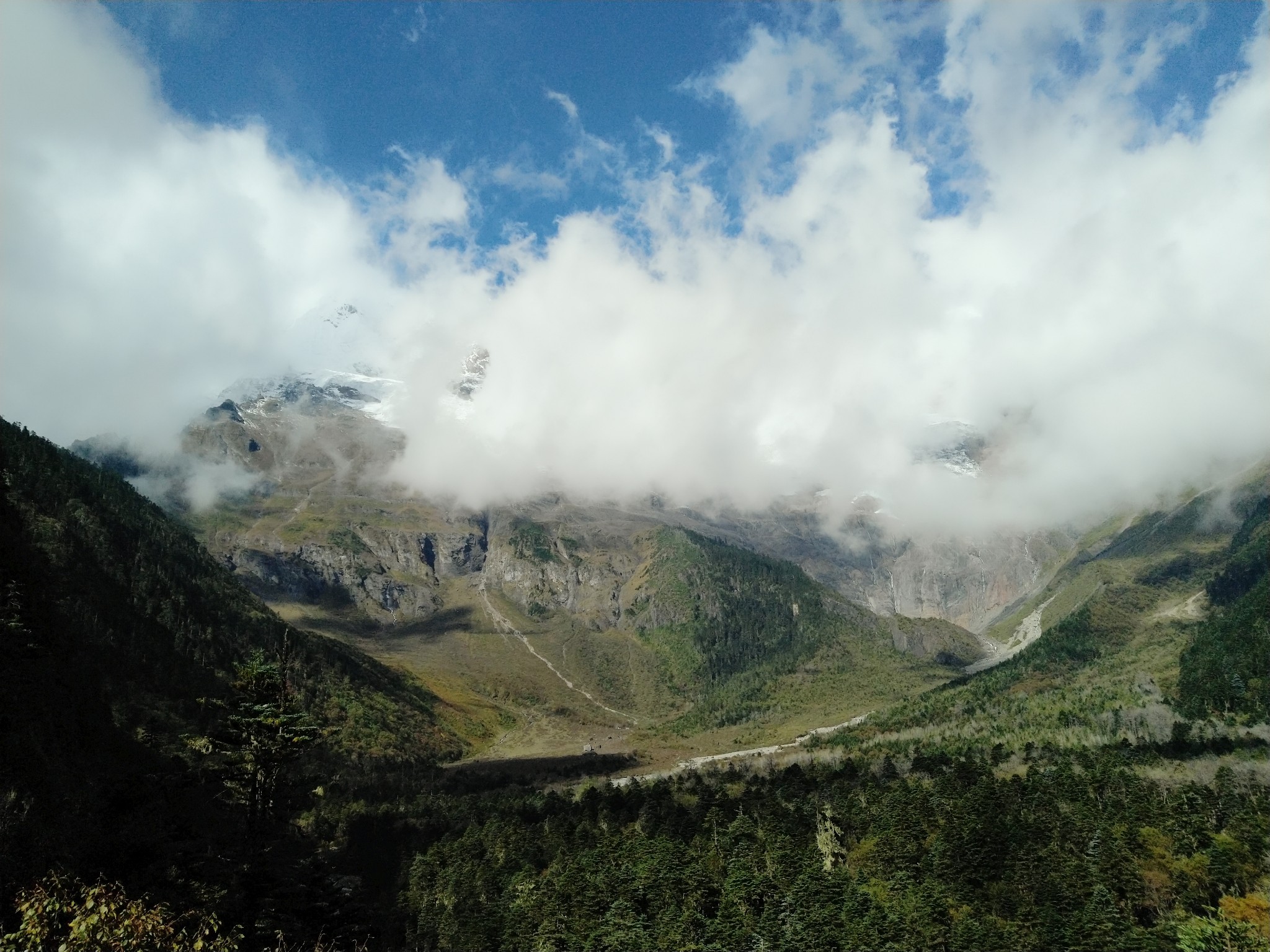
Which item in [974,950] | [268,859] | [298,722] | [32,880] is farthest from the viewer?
[974,950]

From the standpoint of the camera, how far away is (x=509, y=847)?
526 feet

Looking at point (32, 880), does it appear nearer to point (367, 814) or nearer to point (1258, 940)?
point (1258, 940)

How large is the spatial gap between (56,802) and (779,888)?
339 feet

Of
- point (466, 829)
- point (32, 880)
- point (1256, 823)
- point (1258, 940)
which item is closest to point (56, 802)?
point (32, 880)

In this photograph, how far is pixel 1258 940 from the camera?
81.2 m

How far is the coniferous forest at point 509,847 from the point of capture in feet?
156

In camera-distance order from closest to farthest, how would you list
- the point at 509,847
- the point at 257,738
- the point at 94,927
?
the point at 94,927, the point at 257,738, the point at 509,847

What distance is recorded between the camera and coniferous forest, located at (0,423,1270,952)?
4766 centimetres

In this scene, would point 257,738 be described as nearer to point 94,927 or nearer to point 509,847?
point 94,927

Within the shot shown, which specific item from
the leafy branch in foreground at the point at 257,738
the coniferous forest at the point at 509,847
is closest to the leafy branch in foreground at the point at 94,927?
the coniferous forest at the point at 509,847

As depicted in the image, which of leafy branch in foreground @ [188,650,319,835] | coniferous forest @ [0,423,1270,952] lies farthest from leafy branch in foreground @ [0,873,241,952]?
leafy branch in foreground @ [188,650,319,835]

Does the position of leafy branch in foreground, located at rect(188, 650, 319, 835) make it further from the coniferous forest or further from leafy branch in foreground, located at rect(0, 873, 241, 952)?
leafy branch in foreground, located at rect(0, 873, 241, 952)

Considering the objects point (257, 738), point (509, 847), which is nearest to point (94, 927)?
point (257, 738)

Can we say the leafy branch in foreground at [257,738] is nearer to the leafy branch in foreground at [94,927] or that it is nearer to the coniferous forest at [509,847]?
the coniferous forest at [509,847]
